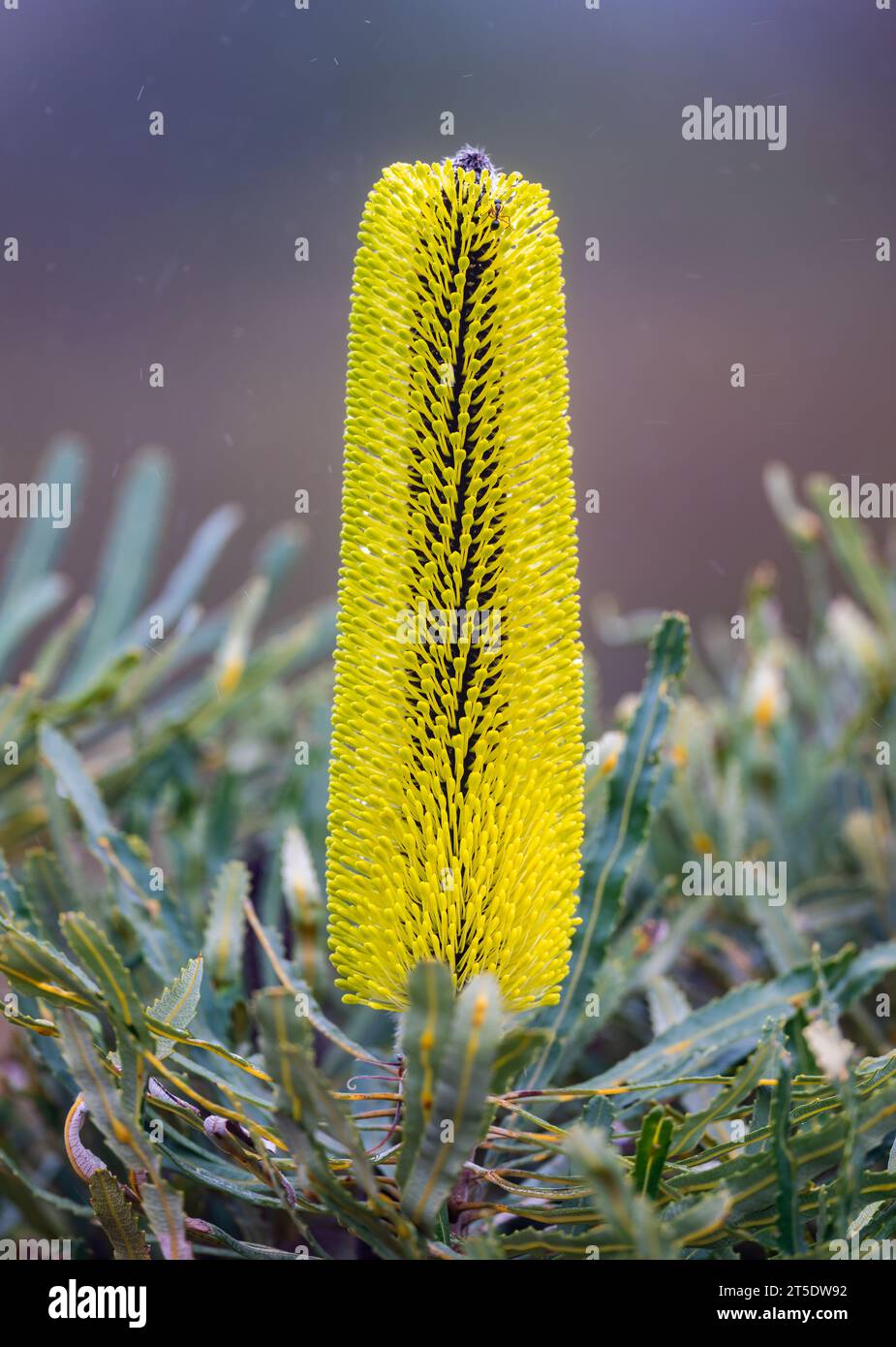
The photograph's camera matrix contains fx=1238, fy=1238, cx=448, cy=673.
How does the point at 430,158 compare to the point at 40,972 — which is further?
the point at 430,158

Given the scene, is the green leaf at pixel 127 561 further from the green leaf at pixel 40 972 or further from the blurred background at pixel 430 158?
the green leaf at pixel 40 972

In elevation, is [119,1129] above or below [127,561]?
below

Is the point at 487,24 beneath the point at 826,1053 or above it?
above

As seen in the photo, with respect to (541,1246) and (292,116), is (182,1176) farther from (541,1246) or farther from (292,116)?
(292,116)

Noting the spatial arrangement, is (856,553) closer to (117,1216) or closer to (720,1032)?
(720,1032)

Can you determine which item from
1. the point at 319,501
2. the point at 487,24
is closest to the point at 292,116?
the point at 487,24

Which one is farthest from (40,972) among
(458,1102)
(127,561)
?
(127,561)
